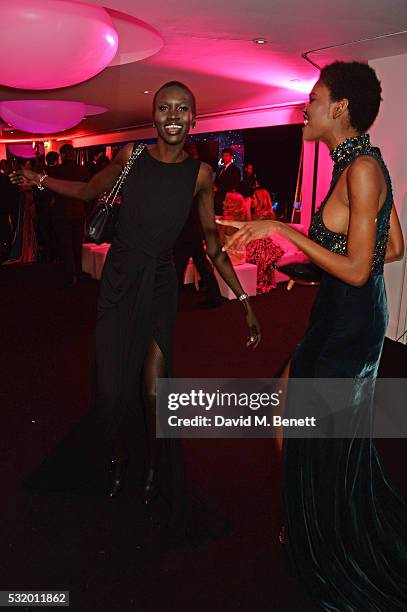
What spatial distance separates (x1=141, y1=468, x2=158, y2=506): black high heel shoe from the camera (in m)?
2.27

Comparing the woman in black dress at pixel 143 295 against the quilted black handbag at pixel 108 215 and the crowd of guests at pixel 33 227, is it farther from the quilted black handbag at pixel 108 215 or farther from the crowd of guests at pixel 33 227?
the crowd of guests at pixel 33 227

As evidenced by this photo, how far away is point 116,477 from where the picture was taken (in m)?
2.35

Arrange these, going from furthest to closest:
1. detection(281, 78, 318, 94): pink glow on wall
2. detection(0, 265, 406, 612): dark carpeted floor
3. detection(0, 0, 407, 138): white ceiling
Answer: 1. detection(281, 78, 318, 94): pink glow on wall
2. detection(0, 0, 407, 138): white ceiling
3. detection(0, 265, 406, 612): dark carpeted floor

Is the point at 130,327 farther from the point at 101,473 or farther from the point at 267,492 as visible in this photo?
the point at 267,492

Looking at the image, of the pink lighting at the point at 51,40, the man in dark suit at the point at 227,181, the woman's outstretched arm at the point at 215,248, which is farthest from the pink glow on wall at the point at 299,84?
the woman's outstretched arm at the point at 215,248

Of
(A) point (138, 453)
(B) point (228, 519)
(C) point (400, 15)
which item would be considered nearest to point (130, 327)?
(A) point (138, 453)

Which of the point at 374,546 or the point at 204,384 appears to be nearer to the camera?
the point at 374,546

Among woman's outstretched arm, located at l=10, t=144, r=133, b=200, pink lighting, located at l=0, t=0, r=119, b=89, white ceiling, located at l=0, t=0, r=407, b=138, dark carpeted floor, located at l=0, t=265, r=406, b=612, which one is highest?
white ceiling, located at l=0, t=0, r=407, b=138

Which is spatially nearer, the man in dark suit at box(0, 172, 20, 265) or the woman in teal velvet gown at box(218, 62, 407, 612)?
the woman in teal velvet gown at box(218, 62, 407, 612)

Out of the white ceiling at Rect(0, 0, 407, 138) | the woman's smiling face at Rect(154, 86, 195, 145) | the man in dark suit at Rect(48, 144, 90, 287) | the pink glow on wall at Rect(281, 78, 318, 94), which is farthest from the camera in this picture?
the pink glow on wall at Rect(281, 78, 318, 94)

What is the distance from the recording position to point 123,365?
7.03 feet

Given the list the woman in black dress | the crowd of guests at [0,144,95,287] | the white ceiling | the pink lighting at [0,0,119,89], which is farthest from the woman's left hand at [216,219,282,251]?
the crowd of guests at [0,144,95,287]

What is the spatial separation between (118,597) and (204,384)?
1946 mm

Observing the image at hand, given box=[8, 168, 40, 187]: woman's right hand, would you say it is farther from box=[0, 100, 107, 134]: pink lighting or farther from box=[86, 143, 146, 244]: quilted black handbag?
box=[0, 100, 107, 134]: pink lighting
